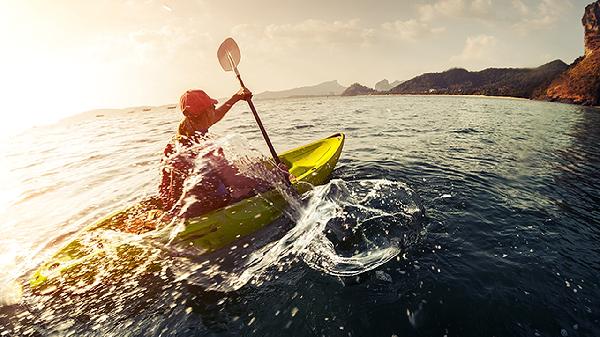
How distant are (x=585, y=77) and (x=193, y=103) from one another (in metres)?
83.1

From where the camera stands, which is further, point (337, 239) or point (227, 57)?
point (227, 57)

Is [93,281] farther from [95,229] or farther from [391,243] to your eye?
[391,243]

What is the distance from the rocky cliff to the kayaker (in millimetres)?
73202

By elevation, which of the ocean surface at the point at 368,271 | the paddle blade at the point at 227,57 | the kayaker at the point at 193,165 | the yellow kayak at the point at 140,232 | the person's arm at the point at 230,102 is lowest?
the ocean surface at the point at 368,271

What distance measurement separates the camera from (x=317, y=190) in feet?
28.1

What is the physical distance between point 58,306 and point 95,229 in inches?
79.5

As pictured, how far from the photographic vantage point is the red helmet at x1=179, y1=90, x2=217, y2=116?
5.93m

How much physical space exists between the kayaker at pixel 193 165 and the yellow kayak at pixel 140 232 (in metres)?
0.32

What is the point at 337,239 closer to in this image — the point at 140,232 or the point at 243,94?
the point at 140,232

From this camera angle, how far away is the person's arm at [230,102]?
6.89 meters

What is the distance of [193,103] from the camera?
5969 millimetres

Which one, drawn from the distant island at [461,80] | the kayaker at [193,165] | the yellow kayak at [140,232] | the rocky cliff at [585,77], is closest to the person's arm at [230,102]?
the kayaker at [193,165]

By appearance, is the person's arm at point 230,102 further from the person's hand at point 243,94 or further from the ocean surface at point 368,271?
the ocean surface at point 368,271

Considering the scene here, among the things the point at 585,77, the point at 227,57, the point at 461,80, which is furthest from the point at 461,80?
the point at 227,57
